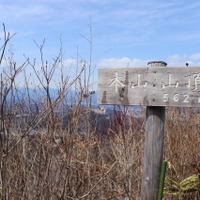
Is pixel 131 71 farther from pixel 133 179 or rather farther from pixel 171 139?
pixel 171 139

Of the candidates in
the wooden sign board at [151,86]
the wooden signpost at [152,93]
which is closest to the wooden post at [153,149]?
the wooden signpost at [152,93]

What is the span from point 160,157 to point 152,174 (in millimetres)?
148

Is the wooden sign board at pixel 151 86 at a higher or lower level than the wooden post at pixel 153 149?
higher

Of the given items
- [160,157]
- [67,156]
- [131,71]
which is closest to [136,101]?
[131,71]

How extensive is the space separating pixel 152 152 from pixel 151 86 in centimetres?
51

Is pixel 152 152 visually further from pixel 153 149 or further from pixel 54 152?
pixel 54 152

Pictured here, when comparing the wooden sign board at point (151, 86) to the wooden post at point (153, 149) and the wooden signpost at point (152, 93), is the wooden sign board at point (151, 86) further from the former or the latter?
the wooden post at point (153, 149)

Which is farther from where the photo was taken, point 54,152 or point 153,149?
point 54,152

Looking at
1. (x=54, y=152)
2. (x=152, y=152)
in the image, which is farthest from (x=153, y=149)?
(x=54, y=152)

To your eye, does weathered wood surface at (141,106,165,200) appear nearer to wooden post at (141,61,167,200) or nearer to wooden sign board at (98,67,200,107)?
wooden post at (141,61,167,200)

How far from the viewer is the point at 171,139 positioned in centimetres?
393

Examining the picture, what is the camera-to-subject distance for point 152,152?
233 centimetres

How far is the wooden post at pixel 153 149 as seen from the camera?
7.53 feet

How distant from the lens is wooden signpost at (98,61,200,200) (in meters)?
2.16
